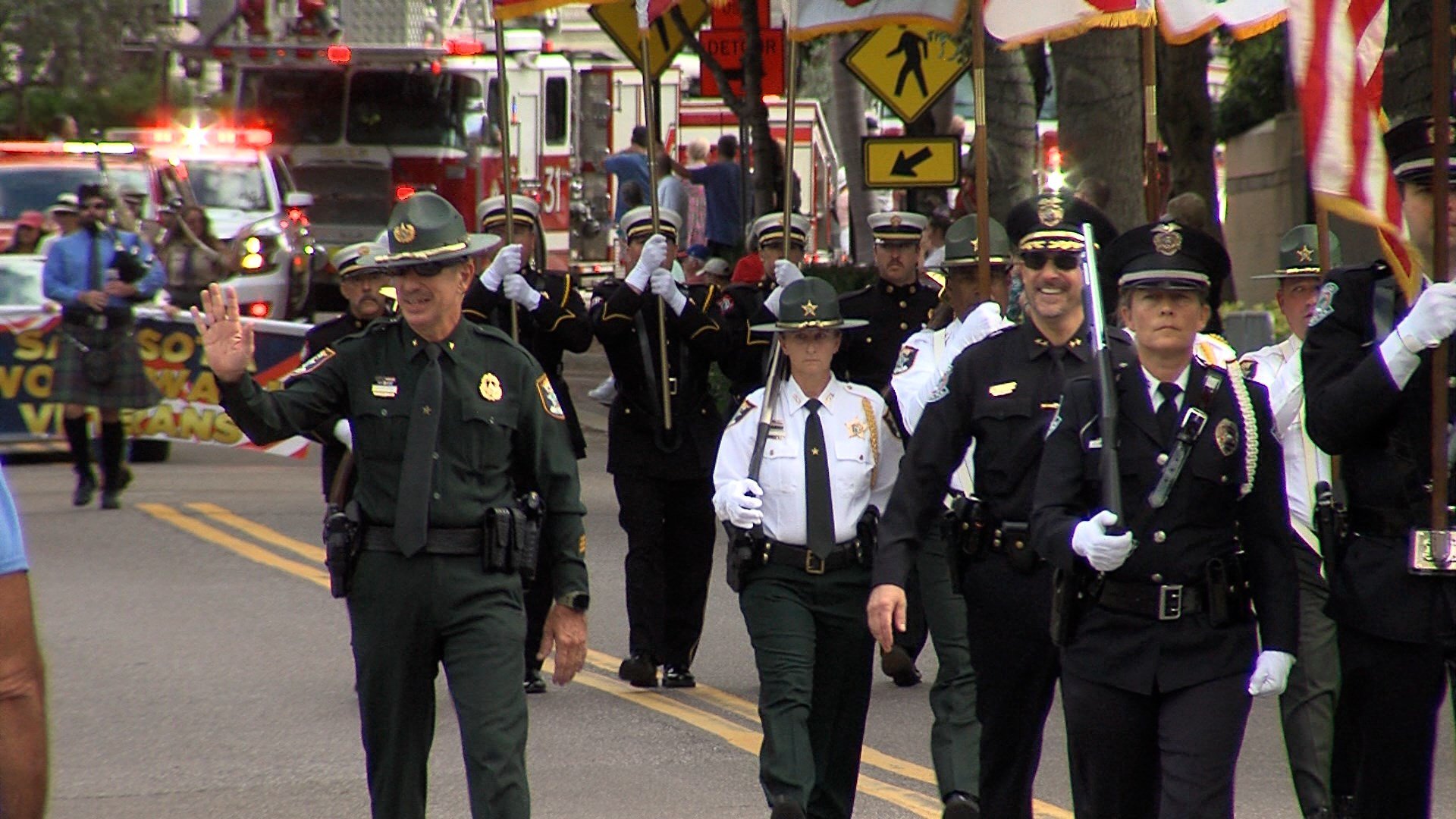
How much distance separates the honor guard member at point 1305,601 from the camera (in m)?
7.37

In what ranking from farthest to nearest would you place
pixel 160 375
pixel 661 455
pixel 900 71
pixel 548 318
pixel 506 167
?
1. pixel 160 375
2. pixel 900 71
3. pixel 548 318
4. pixel 661 455
5. pixel 506 167

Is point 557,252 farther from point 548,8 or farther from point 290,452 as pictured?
point 548,8

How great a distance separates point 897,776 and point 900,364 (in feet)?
5.16

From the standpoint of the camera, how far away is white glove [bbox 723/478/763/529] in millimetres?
7457

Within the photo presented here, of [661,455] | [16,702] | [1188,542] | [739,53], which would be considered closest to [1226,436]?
[1188,542]

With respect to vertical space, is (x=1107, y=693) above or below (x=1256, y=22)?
below

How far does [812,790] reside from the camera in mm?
7414

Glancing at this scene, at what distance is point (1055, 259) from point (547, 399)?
5.06 feet

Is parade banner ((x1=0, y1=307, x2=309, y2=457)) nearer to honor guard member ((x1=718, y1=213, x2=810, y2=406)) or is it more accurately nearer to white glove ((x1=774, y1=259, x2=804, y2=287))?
honor guard member ((x1=718, y1=213, x2=810, y2=406))

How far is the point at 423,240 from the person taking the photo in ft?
21.8

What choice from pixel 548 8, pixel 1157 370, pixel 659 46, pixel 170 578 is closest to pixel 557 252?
pixel 659 46

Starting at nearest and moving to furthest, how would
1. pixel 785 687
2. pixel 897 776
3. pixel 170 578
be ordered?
1. pixel 785 687
2. pixel 897 776
3. pixel 170 578

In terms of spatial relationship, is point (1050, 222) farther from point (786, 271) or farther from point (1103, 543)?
point (786, 271)

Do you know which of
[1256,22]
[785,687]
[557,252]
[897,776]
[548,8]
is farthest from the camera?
[557,252]
